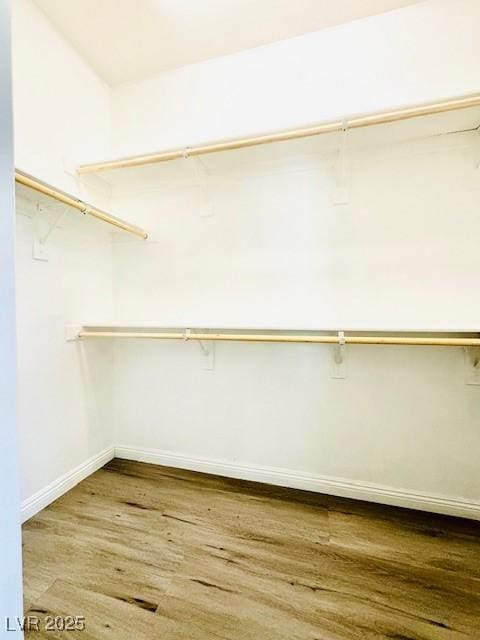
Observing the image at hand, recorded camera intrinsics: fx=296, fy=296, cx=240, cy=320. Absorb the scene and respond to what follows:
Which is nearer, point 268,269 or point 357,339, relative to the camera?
point 357,339

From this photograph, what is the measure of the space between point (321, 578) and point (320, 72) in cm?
241

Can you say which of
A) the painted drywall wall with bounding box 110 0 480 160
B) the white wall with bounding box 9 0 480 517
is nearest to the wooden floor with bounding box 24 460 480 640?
the white wall with bounding box 9 0 480 517

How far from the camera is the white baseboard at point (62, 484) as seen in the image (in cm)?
145

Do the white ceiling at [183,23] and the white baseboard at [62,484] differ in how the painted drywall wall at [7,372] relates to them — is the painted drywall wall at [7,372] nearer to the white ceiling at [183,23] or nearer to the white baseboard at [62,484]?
the white baseboard at [62,484]

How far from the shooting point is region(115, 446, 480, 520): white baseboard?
150 centimetres

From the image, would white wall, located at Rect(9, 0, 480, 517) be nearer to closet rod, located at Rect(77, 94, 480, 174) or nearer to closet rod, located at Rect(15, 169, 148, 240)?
closet rod, located at Rect(77, 94, 480, 174)

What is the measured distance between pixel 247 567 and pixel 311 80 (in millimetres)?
2395

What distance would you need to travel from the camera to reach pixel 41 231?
1507 mm

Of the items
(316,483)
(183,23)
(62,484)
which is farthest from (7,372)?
(183,23)

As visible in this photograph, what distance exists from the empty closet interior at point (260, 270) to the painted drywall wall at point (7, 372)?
0.80 m

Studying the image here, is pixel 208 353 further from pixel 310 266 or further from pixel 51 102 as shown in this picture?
pixel 51 102

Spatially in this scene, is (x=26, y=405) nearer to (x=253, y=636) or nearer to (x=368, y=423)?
(x=253, y=636)

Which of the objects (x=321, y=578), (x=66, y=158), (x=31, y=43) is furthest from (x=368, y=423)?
(x=31, y=43)

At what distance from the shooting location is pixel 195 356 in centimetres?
188
